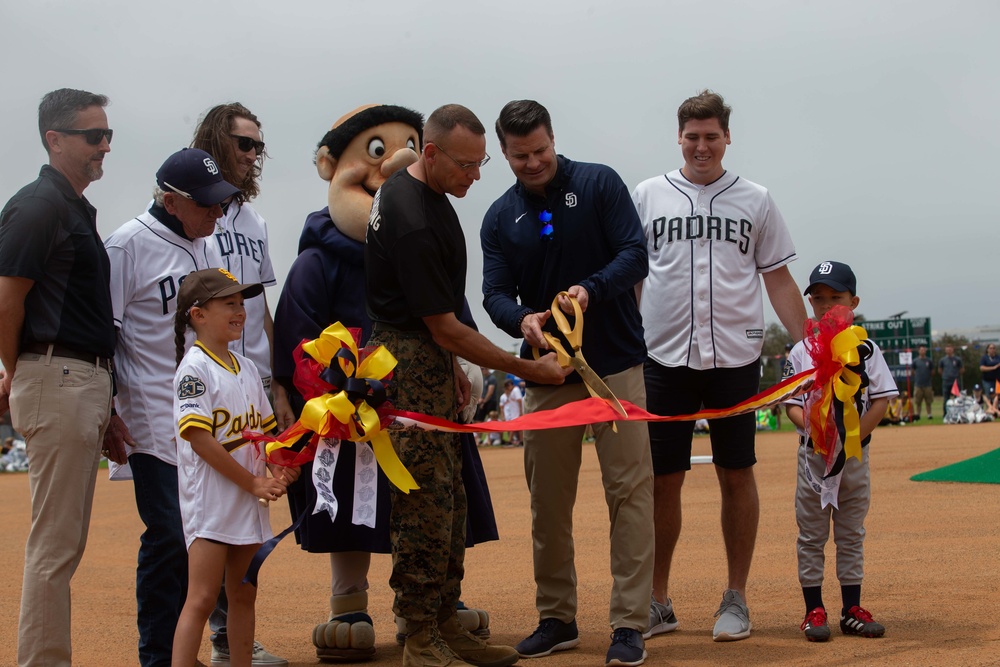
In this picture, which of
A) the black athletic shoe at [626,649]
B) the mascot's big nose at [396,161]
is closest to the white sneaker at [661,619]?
the black athletic shoe at [626,649]

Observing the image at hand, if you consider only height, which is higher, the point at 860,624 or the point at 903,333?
the point at 903,333

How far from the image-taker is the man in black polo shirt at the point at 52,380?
4133mm

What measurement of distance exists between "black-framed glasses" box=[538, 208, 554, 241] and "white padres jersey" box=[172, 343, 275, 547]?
1.64 meters

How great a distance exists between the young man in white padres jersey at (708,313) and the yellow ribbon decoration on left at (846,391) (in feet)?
1.67

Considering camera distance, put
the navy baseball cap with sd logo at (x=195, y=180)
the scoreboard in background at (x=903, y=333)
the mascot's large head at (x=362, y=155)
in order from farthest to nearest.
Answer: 1. the scoreboard in background at (x=903, y=333)
2. the mascot's large head at (x=362, y=155)
3. the navy baseball cap with sd logo at (x=195, y=180)

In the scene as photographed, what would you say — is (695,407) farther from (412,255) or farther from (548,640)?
(412,255)

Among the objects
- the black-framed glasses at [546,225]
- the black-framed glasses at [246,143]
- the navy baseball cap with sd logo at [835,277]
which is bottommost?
the navy baseball cap with sd logo at [835,277]

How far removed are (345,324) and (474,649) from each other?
1725mm

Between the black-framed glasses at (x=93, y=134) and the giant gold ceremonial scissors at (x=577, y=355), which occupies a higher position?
the black-framed glasses at (x=93, y=134)

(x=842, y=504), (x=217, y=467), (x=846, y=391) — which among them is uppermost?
(x=846, y=391)

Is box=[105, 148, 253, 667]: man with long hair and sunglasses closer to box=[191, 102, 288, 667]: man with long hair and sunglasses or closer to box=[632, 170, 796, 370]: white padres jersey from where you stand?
box=[191, 102, 288, 667]: man with long hair and sunglasses

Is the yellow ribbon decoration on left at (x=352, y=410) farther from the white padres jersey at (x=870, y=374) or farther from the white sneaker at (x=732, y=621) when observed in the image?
the white padres jersey at (x=870, y=374)

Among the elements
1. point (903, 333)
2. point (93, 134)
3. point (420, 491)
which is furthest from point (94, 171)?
point (903, 333)

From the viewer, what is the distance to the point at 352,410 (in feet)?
13.8
